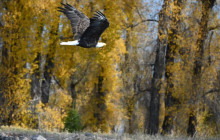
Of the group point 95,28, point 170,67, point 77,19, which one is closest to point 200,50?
point 170,67

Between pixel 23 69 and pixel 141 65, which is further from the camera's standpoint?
pixel 141 65

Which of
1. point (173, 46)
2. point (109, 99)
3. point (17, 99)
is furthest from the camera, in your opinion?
point (109, 99)

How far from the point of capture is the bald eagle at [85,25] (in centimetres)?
887

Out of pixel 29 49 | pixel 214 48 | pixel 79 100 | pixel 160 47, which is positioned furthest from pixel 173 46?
pixel 79 100

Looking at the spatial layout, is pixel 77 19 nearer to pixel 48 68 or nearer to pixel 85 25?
pixel 85 25

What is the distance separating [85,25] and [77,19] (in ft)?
0.92

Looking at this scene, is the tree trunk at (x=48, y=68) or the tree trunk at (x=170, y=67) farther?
the tree trunk at (x=48, y=68)

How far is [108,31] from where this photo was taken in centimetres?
1441

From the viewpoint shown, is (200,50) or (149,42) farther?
(149,42)

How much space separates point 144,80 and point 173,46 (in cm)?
1122

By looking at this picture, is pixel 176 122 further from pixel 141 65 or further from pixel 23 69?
pixel 141 65

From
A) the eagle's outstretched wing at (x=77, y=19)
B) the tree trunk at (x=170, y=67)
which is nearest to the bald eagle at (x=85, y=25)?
the eagle's outstretched wing at (x=77, y=19)

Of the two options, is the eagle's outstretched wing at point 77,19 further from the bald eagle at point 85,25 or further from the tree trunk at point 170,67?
the tree trunk at point 170,67

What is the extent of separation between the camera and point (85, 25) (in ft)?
30.4
